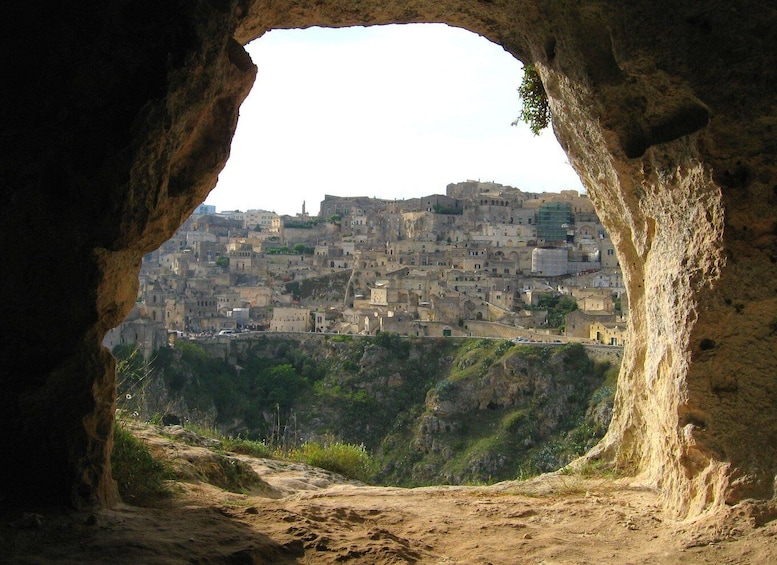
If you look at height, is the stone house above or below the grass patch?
below

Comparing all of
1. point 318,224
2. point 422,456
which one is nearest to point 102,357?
point 422,456

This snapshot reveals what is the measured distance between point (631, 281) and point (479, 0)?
2.72 m

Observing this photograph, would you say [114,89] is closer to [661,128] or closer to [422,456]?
[661,128]

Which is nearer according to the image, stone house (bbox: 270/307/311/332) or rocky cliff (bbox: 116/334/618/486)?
rocky cliff (bbox: 116/334/618/486)

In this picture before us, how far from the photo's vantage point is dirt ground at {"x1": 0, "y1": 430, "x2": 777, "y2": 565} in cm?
426

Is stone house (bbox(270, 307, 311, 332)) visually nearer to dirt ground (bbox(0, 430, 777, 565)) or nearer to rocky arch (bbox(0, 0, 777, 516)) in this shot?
dirt ground (bbox(0, 430, 777, 565))

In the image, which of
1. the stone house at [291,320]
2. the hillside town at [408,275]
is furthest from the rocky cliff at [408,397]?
the stone house at [291,320]

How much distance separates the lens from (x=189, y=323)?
57438 millimetres

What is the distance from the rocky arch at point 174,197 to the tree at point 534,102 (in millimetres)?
2442

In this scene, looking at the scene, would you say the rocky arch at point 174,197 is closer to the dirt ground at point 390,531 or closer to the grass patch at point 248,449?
the dirt ground at point 390,531

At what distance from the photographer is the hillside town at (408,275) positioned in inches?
1957

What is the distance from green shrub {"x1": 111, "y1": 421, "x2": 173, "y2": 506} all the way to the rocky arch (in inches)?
17.3

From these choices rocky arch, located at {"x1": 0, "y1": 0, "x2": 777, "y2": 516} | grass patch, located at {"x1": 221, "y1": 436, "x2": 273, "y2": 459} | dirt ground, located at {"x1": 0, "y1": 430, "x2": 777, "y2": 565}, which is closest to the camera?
dirt ground, located at {"x1": 0, "y1": 430, "x2": 777, "y2": 565}

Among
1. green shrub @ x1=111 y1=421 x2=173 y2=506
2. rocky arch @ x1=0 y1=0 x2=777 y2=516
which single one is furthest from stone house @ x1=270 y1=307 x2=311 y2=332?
rocky arch @ x1=0 y1=0 x2=777 y2=516
